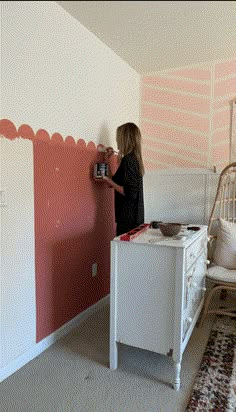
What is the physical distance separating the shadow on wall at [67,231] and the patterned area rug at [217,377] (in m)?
0.94

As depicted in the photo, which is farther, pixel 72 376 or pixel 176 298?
pixel 72 376

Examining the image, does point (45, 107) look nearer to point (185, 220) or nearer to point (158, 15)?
point (158, 15)

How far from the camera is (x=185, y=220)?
2.84 metres

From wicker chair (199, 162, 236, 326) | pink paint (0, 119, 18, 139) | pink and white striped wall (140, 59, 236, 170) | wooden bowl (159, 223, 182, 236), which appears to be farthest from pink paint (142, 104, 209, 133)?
pink paint (0, 119, 18, 139)

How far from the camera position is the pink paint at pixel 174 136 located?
8.94 ft

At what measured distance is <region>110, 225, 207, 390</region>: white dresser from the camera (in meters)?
1.47

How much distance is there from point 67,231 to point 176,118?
1588 millimetres

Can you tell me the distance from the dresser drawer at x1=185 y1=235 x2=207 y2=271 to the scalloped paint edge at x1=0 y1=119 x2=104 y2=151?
3.39 feet

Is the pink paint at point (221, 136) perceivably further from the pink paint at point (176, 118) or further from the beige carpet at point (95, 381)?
the beige carpet at point (95, 381)

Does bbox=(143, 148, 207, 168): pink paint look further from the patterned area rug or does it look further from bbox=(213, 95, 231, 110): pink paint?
the patterned area rug

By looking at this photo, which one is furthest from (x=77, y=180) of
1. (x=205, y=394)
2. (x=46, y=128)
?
(x=205, y=394)

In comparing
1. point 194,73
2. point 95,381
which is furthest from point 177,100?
point 95,381

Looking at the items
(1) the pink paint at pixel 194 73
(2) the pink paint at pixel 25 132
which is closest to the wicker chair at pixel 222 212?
(1) the pink paint at pixel 194 73

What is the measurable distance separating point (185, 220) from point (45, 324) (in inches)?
64.3
